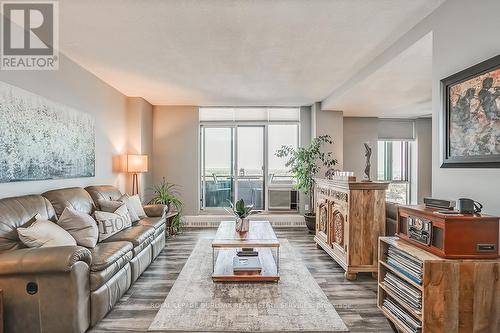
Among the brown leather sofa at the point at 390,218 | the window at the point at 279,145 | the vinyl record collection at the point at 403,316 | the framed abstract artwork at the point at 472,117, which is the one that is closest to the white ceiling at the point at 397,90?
the framed abstract artwork at the point at 472,117

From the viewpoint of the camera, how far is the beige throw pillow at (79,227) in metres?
2.93

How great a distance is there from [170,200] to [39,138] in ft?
9.81

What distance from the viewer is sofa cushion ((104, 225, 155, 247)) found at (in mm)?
3390

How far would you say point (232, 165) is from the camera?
270 inches

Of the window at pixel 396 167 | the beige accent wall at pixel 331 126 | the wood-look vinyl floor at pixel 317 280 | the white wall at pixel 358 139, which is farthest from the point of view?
the window at pixel 396 167

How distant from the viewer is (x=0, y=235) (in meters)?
2.38

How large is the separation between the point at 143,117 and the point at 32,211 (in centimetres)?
360

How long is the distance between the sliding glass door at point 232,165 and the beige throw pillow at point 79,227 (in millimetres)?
3865

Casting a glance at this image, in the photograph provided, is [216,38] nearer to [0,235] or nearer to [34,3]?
[34,3]

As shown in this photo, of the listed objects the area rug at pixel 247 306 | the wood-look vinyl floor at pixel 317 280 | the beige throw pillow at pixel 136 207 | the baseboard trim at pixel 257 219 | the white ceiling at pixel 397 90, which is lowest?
the wood-look vinyl floor at pixel 317 280

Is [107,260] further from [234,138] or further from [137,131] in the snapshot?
[234,138]

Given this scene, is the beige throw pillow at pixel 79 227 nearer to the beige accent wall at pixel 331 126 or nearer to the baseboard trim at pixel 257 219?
the baseboard trim at pixel 257 219

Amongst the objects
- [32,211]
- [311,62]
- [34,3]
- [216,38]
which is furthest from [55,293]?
[311,62]

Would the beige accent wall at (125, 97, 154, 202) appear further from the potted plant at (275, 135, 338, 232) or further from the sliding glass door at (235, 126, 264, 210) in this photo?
the potted plant at (275, 135, 338, 232)
